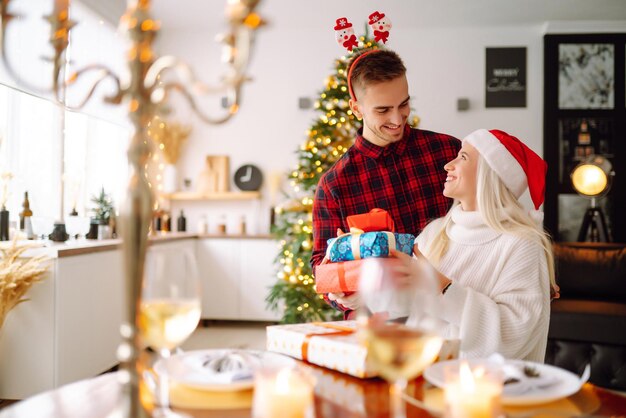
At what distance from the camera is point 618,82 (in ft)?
20.4

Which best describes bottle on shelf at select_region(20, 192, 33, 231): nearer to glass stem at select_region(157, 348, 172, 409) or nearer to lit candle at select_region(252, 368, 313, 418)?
glass stem at select_region(157, 348, 172, 409)

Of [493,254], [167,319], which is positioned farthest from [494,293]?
[167,319]

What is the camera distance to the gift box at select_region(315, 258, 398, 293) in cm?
133

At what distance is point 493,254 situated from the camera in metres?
1.55

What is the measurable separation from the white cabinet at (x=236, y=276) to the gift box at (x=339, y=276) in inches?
174

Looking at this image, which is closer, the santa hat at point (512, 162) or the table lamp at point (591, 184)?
the santa hat at point (512, 162)

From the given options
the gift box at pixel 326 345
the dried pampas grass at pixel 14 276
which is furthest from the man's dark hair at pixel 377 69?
the dried pampas grass at pixel 14 276

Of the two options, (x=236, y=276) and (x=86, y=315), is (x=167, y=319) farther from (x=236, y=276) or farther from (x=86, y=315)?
(x=236, y=276)

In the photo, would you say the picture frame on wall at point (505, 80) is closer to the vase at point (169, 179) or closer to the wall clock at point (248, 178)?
the wall clock at point (248, 178)

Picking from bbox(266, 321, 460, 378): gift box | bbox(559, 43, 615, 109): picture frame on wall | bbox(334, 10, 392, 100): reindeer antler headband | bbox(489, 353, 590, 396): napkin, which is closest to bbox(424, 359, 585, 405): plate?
bbox(489, 353, 590, 396): napkin

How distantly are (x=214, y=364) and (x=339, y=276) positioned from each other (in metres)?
0.46

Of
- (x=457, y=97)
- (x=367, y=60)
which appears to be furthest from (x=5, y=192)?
(x=457, y=97)

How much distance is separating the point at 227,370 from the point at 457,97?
581 cm

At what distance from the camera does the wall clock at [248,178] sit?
638cm
